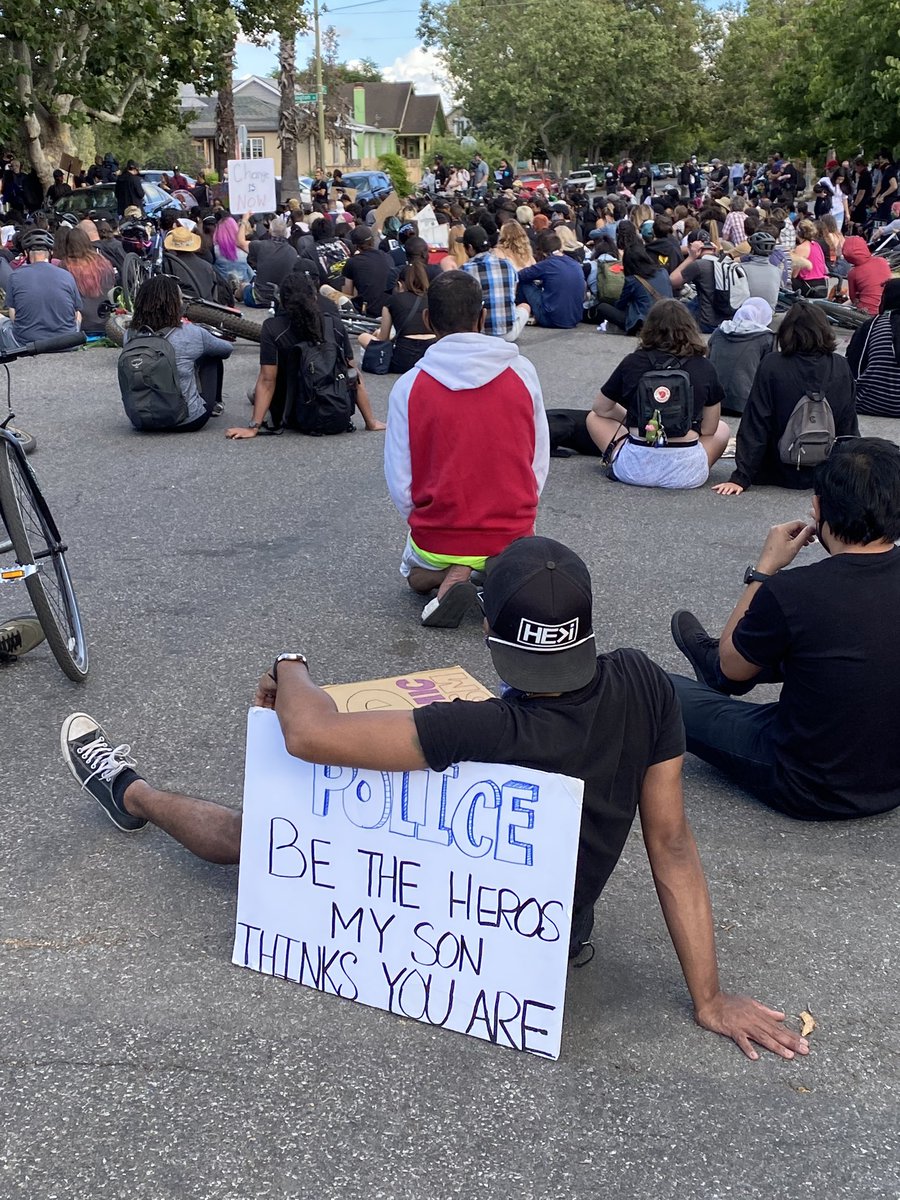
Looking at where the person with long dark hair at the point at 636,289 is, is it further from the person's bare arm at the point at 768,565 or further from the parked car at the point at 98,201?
the parked car at the point at 98,201

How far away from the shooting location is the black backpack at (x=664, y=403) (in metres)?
8.27

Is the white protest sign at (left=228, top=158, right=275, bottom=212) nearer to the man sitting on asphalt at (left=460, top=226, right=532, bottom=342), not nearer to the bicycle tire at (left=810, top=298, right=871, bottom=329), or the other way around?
the man sitting on asphalt at (left=460, top=226, right=532, bottom=342)

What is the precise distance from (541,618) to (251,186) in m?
17.1

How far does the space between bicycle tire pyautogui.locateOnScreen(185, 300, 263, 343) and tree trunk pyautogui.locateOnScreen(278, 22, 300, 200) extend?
22766mm

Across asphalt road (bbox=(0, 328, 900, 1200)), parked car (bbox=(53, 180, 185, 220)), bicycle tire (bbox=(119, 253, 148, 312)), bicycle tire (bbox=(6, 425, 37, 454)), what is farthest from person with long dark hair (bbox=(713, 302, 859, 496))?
parked car (bbox=(53, 180, 185, 220))

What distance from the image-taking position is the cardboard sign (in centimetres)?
403

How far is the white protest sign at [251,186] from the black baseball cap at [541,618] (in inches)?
665

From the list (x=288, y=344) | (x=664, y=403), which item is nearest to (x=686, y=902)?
(x=664, y=403)

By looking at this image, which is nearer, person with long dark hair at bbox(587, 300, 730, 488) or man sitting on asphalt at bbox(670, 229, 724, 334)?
person with long dark hair at bbox(587, 300, 730, 488)

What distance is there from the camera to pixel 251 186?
60.7 feet

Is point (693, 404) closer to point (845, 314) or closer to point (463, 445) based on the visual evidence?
point (463, 445)

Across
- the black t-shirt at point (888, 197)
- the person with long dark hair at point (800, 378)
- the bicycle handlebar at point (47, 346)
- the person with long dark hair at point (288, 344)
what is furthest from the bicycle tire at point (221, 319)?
the black t-shirt at point (888, 197)

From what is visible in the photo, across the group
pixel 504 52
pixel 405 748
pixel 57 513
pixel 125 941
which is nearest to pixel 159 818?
pixel 125 941

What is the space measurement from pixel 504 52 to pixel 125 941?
75.9 m
